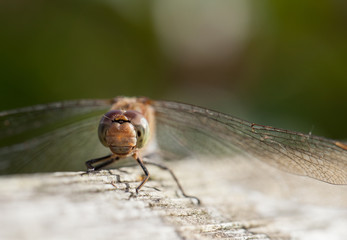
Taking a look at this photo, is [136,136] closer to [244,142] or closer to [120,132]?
[120,132]

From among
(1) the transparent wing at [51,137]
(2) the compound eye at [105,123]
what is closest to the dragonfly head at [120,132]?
(2) the compound eye at [105,123]

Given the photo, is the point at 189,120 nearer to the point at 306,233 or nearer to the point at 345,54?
the point at 306,233

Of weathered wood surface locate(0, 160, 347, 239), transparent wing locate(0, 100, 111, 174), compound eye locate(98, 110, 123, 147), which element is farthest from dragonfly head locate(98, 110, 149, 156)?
transparent wing locate(0, 100, 111, 174)

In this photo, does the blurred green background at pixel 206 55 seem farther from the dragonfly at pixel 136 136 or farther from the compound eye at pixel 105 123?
the compound eye at pixel 105 123

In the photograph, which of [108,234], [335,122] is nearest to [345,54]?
[335,122]

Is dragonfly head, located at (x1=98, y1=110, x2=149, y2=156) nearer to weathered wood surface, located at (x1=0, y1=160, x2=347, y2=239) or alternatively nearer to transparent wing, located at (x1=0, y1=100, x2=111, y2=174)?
weathered wood surface, located at (x1=0, y1=160, x2=347, y2=239)
